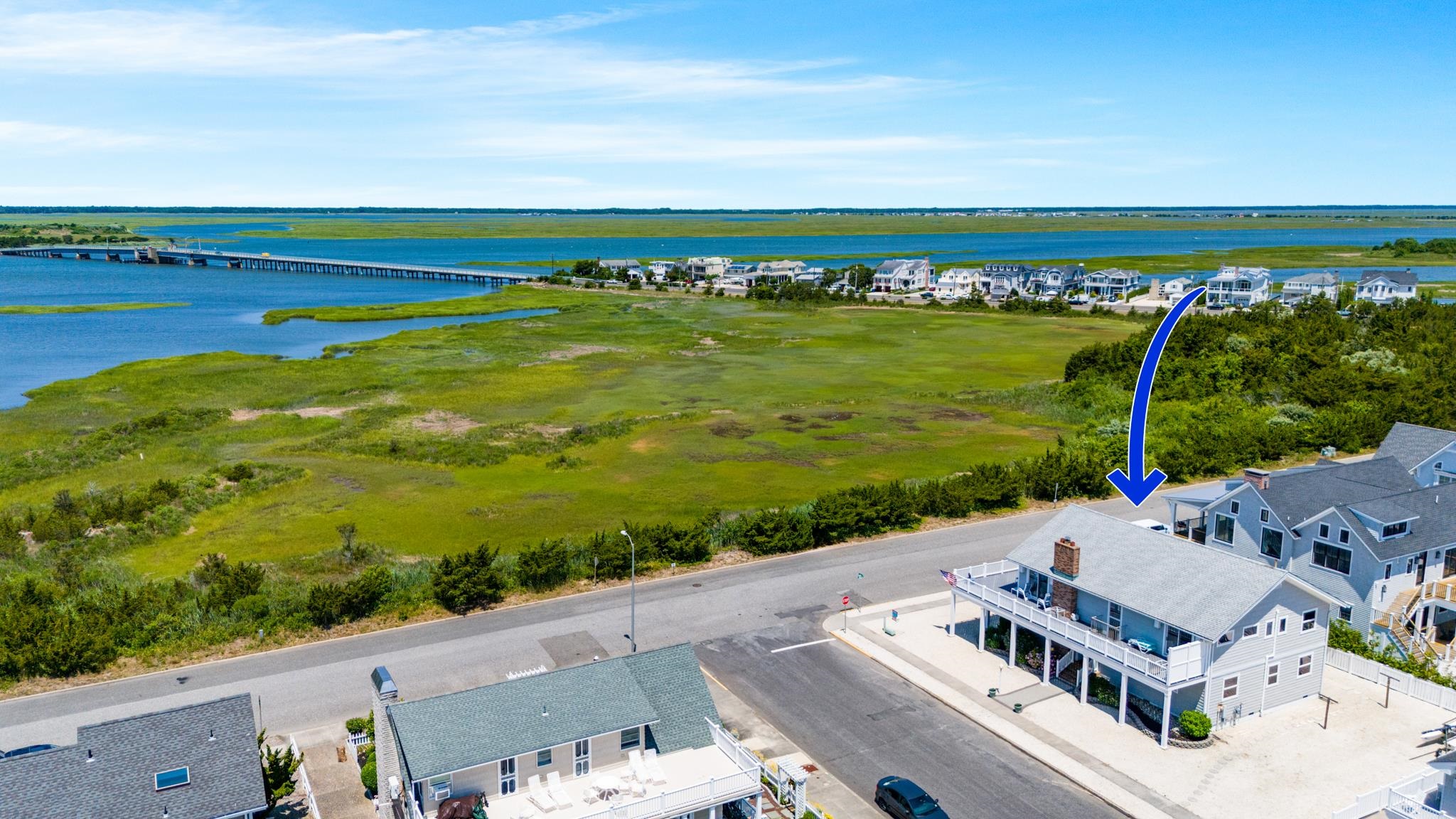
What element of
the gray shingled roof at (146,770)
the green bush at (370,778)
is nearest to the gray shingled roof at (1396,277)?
the green bush at (370,778)

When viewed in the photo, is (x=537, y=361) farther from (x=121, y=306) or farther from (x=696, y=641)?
(x=121, y=306)

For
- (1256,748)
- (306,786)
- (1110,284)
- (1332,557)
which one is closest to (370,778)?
(306,786)

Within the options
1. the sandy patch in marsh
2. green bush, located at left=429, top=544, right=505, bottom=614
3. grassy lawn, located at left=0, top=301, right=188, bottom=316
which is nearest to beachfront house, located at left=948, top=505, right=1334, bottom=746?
green bush, located at left=429, top=544, right=505, bottom=614

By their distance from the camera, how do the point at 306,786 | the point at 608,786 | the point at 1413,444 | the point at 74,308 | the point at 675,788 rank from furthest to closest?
1. the point at 74,308
2. the point at 1413,444
3. the point at 306,786
4. the point at 675,788
5. the point at 608,786

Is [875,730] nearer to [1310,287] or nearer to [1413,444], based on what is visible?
[1413,444]

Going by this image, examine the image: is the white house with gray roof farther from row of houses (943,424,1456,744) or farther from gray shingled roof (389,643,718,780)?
gray shingled roof (389,643,718,780)

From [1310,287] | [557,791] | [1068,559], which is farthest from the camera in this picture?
[1310,287]
